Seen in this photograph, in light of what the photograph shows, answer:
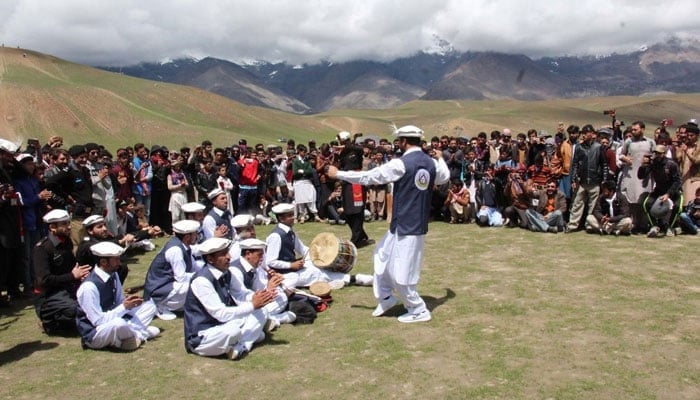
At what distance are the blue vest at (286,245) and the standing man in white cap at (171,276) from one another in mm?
1136

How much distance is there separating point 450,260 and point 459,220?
13.1 ft

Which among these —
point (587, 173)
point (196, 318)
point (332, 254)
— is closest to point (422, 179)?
point (332, 254)

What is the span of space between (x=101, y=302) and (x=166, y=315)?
116 cm

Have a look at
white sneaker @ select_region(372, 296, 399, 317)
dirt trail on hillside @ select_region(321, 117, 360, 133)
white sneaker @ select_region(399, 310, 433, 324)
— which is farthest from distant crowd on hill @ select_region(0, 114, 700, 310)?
dirt trail on hillside @ select_region(321, 117, 360, 133)

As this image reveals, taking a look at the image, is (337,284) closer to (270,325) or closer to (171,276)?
(270,325)

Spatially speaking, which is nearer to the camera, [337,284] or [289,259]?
[289,259]

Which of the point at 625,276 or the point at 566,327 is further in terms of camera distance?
the point at 625,276

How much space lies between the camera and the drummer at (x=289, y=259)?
7887 millimetres

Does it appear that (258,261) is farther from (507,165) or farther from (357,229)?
(507,165)

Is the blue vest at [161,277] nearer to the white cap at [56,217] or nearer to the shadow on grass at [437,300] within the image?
the white cap at [56,217]

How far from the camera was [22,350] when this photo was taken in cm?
634

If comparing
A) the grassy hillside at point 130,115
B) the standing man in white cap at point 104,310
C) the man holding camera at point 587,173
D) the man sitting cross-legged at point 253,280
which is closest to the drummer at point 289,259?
the man sitting cross-legged at point 253,280

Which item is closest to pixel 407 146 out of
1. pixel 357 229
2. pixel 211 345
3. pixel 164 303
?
pixel 211 345

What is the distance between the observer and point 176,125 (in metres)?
61.5
